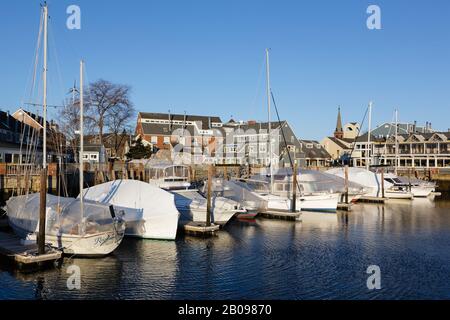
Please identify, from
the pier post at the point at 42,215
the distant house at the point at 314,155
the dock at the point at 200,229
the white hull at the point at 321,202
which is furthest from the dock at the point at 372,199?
the distant house at the point at 314,155

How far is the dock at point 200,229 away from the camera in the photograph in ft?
92.1

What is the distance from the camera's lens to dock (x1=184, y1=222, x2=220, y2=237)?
1105 inches

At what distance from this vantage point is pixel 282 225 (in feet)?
111

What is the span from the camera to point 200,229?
2800cm

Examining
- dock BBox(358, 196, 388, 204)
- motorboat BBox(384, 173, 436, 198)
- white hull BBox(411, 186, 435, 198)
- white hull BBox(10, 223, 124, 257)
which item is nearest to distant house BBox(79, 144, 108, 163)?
dock BBox(358, 196, 388, 204)

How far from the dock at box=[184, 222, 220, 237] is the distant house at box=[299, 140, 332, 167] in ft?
246

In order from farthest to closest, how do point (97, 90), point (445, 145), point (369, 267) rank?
point (445, 145), point (97, 90), point (369, 267)

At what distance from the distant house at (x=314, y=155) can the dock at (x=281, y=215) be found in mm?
65063

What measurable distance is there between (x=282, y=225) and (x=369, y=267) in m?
12.7

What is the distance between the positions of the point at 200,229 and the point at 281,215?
425 inches

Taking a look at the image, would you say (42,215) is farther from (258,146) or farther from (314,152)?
(314,152)

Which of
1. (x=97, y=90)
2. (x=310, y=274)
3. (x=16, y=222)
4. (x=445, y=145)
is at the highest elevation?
(x=97, y=90)
